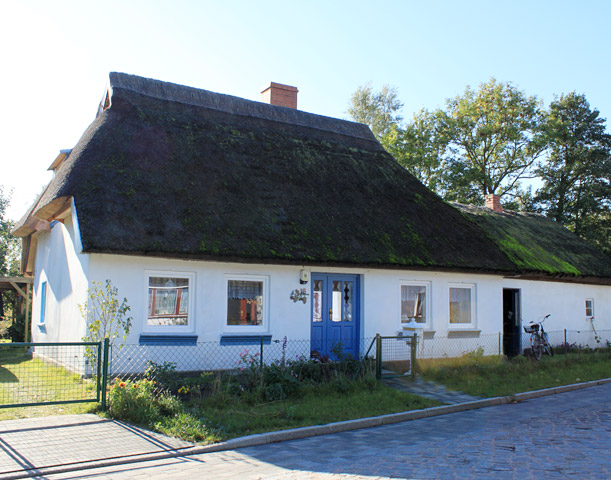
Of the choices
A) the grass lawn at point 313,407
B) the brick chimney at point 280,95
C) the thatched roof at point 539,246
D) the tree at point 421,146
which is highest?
the tree at point 421,146

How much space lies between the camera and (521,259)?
59.4ft

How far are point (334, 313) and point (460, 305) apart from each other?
13.5 feet

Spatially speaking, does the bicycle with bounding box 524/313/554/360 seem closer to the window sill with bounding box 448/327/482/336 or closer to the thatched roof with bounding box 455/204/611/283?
the thatched roof with bounding box 455/204/611/283

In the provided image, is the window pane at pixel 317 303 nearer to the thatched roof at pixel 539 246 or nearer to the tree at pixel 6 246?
the thatched roof at pixel 539 246

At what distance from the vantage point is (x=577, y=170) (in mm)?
35094

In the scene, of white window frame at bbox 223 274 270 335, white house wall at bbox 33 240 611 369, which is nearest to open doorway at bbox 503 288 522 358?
white house wall at bbox 33 240 611 369

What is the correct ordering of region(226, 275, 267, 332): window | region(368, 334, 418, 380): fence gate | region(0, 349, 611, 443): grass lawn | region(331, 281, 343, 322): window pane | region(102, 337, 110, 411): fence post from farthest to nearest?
region(331, 281, 343, 322): window pane < region(368, 334, 418, 380): fence gate < region(226, 275, 267, 332): window < region(102, 337, 110, 411): fence post < region(0, 349, 611, 443): grass lawn

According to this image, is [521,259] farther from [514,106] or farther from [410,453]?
[514,106]

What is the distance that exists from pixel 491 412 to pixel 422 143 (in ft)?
83.2

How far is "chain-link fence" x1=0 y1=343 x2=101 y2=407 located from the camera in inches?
336

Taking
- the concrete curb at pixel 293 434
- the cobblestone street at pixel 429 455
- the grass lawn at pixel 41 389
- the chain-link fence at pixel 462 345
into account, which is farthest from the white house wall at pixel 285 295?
the cobblestone street at pixel 429 455

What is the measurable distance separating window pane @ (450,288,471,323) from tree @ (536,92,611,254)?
2269cm

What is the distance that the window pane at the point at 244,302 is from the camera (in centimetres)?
1181

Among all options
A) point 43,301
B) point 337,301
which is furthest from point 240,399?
point 43,301
